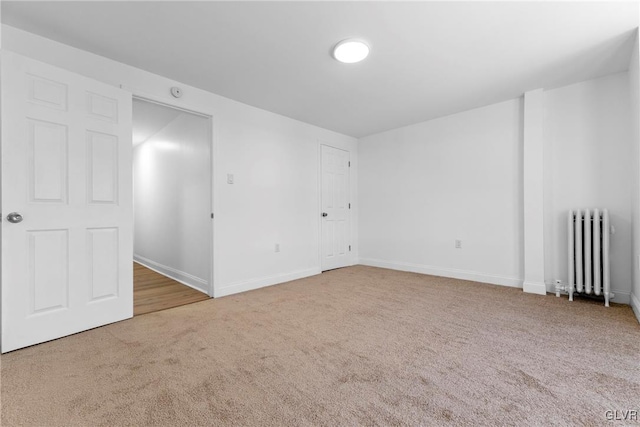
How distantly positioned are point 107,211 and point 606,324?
4.36 metres

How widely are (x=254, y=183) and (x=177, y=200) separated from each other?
55.2 inches

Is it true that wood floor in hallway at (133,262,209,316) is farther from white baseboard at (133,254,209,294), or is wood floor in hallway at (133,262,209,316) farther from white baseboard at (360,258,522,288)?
white baseboard at (360,258,522,288)

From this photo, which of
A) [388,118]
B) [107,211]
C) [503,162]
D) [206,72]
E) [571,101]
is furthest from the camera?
[388,118]

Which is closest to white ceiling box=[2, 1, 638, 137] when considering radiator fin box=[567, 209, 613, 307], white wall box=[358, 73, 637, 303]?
white wall box=[358, 73, 637, 303]

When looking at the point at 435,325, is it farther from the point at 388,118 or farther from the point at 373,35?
the point at 388,118

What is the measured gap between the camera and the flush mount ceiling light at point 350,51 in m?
2.25

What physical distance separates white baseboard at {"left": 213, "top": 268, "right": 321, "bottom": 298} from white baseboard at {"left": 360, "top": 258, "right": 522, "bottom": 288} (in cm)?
119

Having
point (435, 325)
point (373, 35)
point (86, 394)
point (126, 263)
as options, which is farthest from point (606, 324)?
point (126, 263)

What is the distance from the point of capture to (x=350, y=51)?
2.34m

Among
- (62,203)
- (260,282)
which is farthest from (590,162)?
(62,203)

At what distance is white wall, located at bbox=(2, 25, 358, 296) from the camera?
110 inches

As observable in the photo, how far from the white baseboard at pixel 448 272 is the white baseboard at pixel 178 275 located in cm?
284

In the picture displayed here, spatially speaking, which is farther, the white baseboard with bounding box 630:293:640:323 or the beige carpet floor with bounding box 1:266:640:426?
the white baseboard with bounding box 630:293:640:323

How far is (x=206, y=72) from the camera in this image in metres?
2.73
